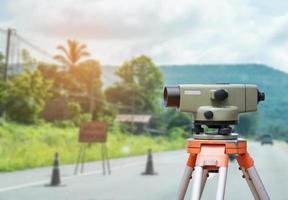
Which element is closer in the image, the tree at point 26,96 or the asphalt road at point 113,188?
the asphalt road at point 113,188

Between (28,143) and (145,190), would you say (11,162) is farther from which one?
(145,190)

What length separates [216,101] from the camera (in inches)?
81.9

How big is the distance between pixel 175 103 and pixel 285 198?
10.3 feet

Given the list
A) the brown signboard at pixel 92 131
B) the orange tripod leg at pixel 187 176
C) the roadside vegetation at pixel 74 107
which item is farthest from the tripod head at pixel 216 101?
the roadside vegetation at pixel 74 107

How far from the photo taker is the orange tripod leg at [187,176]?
217cm

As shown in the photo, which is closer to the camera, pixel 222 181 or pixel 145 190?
pixel 222 181

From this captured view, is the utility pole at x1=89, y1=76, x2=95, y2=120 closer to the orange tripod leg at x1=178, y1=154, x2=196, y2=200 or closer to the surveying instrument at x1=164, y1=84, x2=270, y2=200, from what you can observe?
the orange tripod leg at x1=178, y1=154, x2=196, y2=200

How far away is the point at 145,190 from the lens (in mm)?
6000

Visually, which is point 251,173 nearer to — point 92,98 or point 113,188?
point 113,188

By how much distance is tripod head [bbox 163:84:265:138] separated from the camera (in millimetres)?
2078

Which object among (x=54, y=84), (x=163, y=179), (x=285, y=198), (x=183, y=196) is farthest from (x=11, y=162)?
(x=54, y=84)

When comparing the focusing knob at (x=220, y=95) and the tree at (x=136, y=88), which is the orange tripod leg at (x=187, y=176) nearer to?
the focusing knob at (x=220, y=95)

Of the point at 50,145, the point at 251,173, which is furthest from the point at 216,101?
the point at 50,145

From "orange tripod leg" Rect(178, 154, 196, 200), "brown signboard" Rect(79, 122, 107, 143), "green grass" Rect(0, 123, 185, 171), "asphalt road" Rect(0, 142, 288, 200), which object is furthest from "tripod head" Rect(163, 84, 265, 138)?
"green grass" Rect(0, 123, 185, 171)
